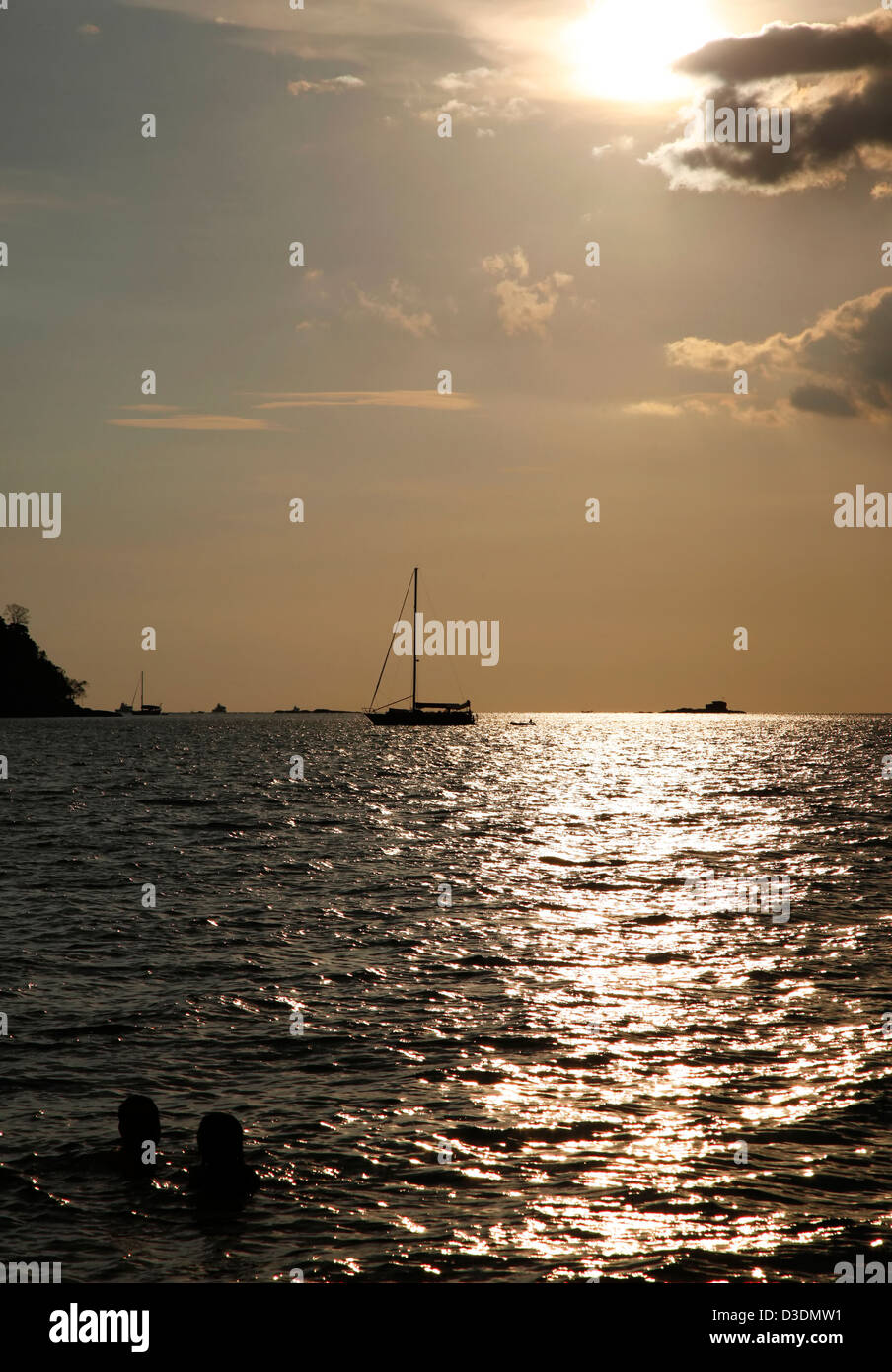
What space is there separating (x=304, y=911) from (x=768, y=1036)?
17398 millimetres

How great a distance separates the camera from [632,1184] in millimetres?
14539

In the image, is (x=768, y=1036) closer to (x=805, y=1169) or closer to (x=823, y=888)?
(x=805, y=1169)

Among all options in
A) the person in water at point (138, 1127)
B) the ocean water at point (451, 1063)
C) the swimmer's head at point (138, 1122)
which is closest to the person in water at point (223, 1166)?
the ocean water at point (451, 1063)

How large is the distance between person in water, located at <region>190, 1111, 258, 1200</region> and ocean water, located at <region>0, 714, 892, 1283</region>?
0.86ft

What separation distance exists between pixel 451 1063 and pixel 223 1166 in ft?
19.5

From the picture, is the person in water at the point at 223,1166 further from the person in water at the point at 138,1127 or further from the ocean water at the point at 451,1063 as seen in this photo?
the person in water at the point at 138,1127

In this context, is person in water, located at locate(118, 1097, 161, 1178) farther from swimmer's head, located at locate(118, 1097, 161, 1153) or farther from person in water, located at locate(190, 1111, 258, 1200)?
person in water, located at locate(190, 1111, 258, 1200)

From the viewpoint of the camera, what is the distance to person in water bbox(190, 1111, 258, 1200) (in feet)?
47.2

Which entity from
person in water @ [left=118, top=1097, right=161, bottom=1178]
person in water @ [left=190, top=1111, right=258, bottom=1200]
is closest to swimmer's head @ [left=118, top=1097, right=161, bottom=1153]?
person in water @ [left=118, top=1097, right=161, bottom=1178]

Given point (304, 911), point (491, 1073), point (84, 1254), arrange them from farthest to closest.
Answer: point (304, 911), point (491, 1073), point (84, 1254)

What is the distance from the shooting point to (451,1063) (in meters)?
19.7
